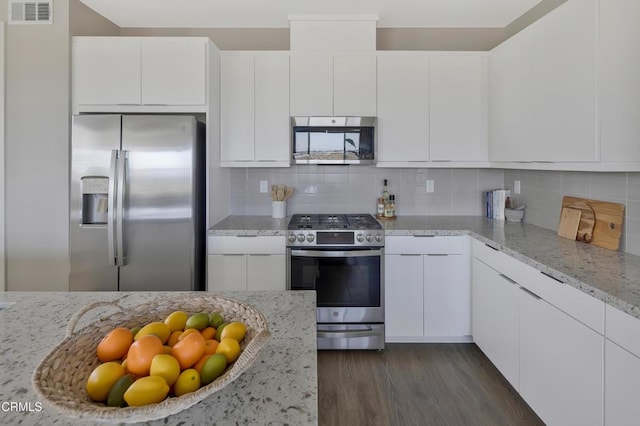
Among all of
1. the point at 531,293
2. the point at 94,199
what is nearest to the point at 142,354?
the point at 531,293

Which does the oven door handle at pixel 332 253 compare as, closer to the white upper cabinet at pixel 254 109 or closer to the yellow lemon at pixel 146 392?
the white upper cabinet at pixel 254 109

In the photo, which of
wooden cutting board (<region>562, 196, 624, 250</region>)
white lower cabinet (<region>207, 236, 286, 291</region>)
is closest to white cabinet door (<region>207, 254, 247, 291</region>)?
white lower cabinet (<region>207, 236, 286, 291</region>)

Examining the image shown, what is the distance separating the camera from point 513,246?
223 centimetres

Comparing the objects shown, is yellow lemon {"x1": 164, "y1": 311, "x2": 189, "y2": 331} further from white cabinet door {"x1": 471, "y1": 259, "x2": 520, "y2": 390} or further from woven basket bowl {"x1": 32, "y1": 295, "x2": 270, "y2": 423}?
white cabinet door {"x1": 471, "y1": 259, "x2": 520, "y2": 390}

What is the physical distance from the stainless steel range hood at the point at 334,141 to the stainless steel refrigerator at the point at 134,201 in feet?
2.83

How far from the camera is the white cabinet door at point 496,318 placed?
2180 millimetres

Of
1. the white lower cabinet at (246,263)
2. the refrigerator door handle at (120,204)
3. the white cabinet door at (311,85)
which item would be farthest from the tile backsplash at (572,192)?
the refrigerator door handle at (120,204)

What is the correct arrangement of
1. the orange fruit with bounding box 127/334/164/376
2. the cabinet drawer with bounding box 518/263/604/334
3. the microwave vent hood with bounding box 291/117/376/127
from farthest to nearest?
1. the microwave vent hood with bounding box 291/117/376/127
2. the cabinet drawer with bounding box 518/263/604/334
3. the orange fruit with bounding box 127/334/164/376

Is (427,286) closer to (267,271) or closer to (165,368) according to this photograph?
(267,271)

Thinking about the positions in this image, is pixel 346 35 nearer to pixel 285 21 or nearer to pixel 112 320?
pixel 285 21

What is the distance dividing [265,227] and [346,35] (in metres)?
1.71

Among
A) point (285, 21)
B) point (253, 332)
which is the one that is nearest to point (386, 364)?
point (253, 332)

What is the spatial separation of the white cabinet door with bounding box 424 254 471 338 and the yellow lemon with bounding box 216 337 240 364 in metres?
2.28

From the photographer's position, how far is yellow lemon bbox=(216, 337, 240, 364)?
83 centimetres
